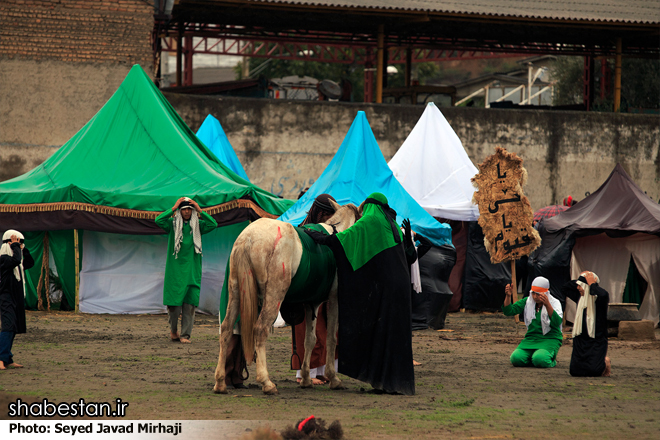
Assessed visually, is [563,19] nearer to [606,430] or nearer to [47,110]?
[47,110]

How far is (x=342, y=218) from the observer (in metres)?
8.09

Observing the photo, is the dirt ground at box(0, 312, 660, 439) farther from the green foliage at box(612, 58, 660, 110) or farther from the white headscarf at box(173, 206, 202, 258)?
the green foliage at box(612, 58, 660, 110)

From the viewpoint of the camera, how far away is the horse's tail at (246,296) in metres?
7.31

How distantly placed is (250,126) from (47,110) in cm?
505

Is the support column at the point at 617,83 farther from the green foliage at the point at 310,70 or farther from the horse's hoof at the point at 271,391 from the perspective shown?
the green foliage at the point at 310,70

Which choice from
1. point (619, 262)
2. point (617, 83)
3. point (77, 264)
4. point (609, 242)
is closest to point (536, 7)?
point (617, 83)

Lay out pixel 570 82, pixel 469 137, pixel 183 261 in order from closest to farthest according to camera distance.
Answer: pixel 183 261 → pixel 469 137 → pixel 570 82

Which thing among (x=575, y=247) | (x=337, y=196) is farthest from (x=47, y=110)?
(x=575, y=247)

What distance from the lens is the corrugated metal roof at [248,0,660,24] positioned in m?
23.2

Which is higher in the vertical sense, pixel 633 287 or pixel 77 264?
pixel 77 264

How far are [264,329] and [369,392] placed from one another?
1216 mm

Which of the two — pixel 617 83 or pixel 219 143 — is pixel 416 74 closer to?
pixel 617 83

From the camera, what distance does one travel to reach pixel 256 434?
519 cm

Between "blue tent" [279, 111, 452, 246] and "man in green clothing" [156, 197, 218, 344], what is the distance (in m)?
2.75
